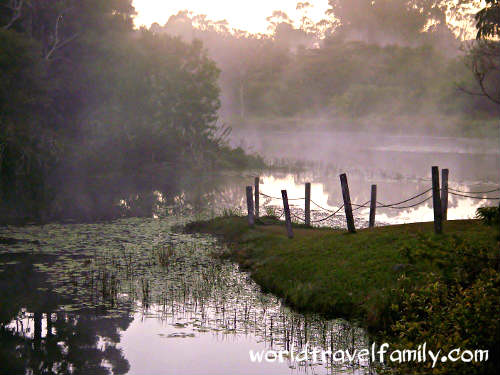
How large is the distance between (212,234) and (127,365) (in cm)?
1225

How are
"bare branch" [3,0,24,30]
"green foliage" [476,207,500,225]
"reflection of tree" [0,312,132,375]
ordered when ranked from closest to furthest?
1. "green foliage" [476,207,500,225]
2. "reflection of tree" [0,312,132,375]
3. "bare branch" [3,0,24,30]

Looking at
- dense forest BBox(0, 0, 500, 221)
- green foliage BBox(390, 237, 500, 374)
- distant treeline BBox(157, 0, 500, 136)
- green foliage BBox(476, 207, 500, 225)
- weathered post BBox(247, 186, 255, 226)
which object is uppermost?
distant treeline BBox(157, 0, 500, 136)

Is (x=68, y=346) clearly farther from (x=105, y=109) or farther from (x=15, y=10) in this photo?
(x=105, y=109)

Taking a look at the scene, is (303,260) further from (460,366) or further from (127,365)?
(460,366)

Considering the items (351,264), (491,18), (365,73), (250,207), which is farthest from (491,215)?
(365,73)

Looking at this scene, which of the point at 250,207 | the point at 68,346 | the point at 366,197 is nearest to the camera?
the point at 68,346

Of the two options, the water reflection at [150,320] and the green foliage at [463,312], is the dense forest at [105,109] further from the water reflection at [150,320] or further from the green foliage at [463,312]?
the green foliage at [463,312]

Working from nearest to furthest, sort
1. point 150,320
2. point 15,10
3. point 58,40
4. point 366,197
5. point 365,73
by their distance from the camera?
point 150,320
point 366,197
point 15,10
point 58,40
point 365,73

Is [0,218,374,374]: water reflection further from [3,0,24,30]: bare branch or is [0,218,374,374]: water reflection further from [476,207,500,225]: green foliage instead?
[3,0,24,30]: bare branch

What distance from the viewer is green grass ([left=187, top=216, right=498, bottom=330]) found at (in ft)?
46.8

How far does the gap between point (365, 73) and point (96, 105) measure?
211 ft

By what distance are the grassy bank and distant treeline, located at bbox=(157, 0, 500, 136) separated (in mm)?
53980

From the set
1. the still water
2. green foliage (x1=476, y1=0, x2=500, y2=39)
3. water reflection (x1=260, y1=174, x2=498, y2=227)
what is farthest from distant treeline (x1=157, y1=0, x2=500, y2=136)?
the still water

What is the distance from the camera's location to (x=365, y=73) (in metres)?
104
